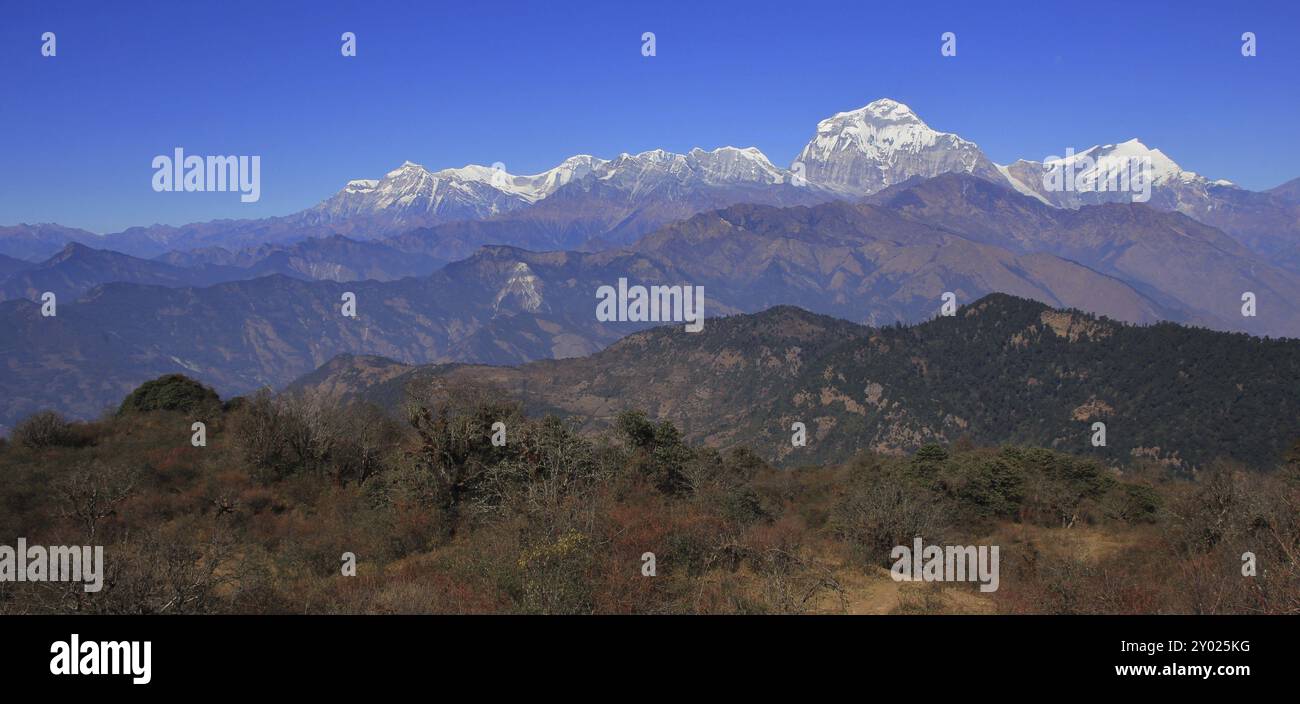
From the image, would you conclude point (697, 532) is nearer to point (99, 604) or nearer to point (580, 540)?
point (580, 540)

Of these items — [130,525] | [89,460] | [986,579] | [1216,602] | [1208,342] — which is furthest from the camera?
[1208,342]

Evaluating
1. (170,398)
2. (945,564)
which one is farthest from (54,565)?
(170,398)
